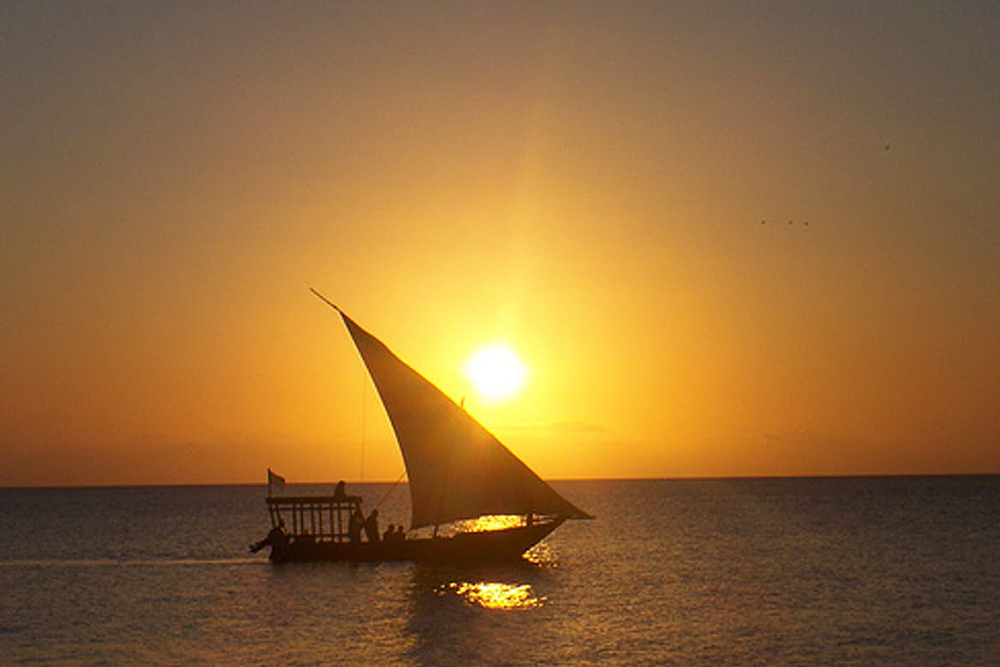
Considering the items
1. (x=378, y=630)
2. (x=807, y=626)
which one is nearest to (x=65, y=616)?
(x=378, y=630)

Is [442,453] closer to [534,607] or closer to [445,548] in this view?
[445,548]

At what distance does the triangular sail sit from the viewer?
49594 millimetres

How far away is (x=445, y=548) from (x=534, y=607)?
36.2 ft

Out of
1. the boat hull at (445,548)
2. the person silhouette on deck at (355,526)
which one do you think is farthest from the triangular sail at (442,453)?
the person silhouette on deck at (355,526)

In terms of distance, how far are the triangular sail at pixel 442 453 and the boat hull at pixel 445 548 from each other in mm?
1732

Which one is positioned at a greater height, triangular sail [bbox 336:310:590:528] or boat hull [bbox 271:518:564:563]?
triangular sail [bbox 336:310:590:528]

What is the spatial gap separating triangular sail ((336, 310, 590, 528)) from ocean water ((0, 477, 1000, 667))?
3.00 metres

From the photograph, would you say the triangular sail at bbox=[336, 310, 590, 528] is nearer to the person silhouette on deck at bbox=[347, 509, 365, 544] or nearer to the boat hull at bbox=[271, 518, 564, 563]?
the boat hull at bbox=[271, 518, 564, 563]

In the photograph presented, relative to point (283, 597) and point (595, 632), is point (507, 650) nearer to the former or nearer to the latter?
point (595, 632)

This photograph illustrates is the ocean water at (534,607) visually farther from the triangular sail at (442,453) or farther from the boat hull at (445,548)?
the triangular sail at (442,453)

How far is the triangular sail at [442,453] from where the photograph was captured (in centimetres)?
4959

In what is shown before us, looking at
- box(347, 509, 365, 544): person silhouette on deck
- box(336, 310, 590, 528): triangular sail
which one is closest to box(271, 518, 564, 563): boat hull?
box(347, 509, 365, 544): person silhouette on deck

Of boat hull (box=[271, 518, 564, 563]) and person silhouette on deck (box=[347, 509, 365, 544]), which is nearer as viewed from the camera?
boat hull (box=[271, 518, 564, 563])

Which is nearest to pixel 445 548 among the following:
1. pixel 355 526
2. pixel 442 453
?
pixel 442 453
